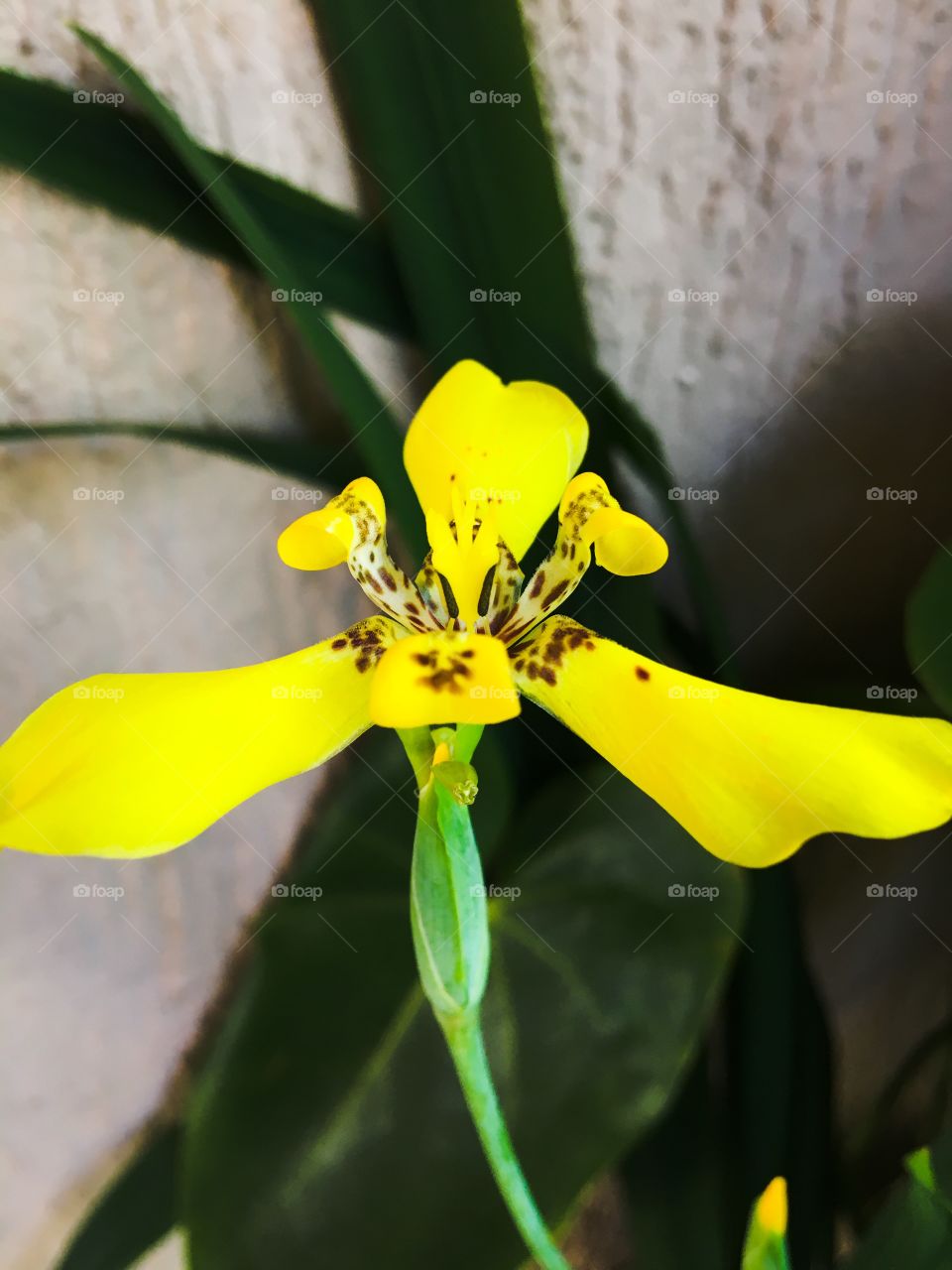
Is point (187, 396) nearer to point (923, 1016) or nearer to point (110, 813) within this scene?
point (110, 813)

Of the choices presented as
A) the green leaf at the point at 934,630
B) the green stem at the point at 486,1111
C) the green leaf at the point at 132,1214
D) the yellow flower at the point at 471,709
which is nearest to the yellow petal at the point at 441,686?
the yellow flower at the point at 471,709

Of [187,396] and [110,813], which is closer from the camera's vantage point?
[110,813]

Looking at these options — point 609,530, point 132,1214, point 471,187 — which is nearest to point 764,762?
point 609,530

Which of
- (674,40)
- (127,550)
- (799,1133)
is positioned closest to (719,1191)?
(799,1133)

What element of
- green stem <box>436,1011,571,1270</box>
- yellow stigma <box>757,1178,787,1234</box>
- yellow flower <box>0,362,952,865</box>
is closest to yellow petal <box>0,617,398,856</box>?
yellow flower <box>0,362,952,865</box>

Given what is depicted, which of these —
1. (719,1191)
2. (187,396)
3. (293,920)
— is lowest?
(719,1191)

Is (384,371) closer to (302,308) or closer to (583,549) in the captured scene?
(302,308)

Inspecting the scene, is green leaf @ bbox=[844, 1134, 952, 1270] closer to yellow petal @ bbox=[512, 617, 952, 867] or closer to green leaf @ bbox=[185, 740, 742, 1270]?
green leaf @ bbox=[185, 740, 742, 1270]

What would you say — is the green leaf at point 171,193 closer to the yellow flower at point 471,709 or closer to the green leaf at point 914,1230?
the yellow flower at point 471,709
